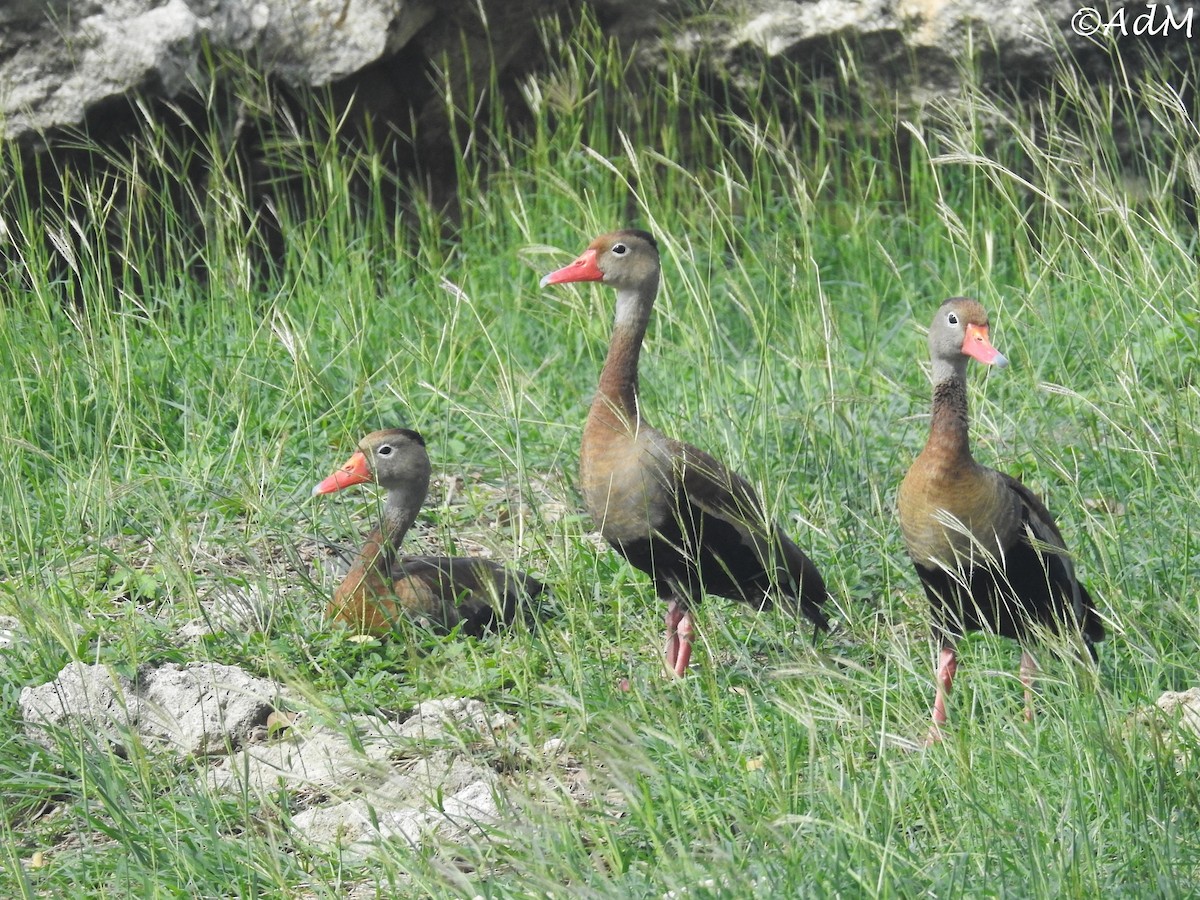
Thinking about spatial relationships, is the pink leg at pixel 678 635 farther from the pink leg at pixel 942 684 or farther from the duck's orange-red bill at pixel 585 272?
the duck's orange-red bill at pixel 585 272

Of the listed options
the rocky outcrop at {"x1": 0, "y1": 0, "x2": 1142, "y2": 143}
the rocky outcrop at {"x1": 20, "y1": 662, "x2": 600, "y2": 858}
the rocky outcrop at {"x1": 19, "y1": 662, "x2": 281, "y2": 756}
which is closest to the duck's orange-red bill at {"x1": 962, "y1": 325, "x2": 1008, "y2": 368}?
the rocky outcrop at {"x1": 20, "y1": 662, "x2": 600, "y2": 858}

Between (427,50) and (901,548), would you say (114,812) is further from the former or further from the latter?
(427,50)

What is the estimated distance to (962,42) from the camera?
6.88 meters

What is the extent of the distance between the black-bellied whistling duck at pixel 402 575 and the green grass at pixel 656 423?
4.6 inches

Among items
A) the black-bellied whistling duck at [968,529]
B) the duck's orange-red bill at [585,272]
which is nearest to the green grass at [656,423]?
the black-bellied whistling duck at [968,529]

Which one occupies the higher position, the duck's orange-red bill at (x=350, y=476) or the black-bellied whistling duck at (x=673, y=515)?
the duck's orange-red bill at (x=350, y=476)

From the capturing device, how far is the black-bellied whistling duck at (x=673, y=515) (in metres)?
4.40

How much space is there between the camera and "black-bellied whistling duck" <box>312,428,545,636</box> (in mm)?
4363

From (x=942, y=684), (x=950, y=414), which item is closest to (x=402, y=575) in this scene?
(x=950, y=414)

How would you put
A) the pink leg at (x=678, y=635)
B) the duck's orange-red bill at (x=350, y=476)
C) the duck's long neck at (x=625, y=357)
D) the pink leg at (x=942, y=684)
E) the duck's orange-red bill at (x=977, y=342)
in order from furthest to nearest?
the duck's orange-red bill at (x=350, y=476) → the duck's long neck at (x=625, y=357) → the pink leg at (x=678, y=635) → the duck's orange-red bill at (x=977, y=342) → the pink leg at (x=942, y=684)

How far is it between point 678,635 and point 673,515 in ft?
1.17

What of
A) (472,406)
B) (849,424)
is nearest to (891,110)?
(472,406)

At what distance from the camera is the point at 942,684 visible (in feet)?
11.4

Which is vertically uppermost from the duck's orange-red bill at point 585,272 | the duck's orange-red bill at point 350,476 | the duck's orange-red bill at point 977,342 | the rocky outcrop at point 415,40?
the rocky outcrop at point 415,40
